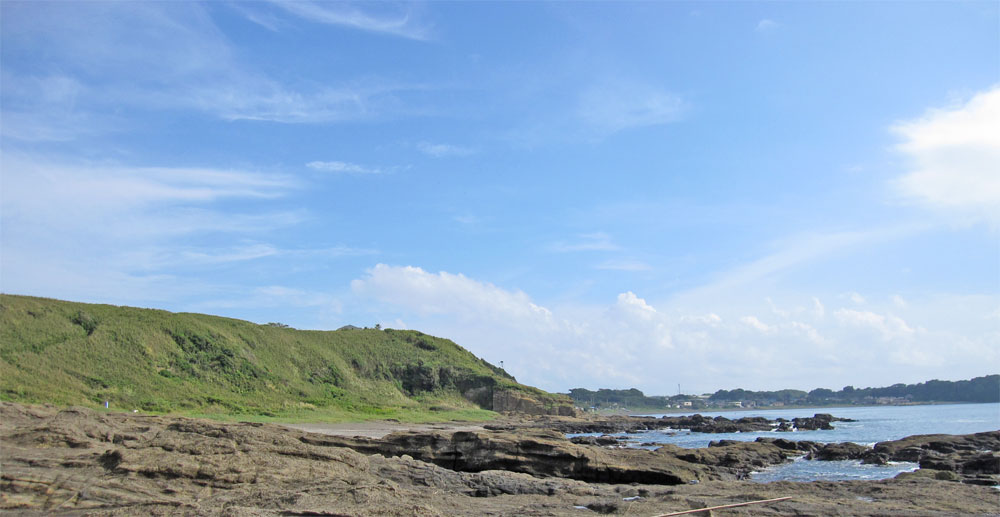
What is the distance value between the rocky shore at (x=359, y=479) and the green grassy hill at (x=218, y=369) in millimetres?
25637

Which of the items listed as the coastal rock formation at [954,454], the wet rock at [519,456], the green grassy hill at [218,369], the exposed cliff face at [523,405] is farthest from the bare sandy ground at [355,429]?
the exposed cliff face at [523,405]

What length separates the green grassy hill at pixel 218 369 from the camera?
4375 centimetres

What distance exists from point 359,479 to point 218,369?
53.2m

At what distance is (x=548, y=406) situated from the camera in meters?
97.0

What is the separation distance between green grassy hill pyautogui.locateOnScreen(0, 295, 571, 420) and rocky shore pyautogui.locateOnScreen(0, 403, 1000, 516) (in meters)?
25.6

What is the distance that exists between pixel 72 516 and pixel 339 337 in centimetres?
8705

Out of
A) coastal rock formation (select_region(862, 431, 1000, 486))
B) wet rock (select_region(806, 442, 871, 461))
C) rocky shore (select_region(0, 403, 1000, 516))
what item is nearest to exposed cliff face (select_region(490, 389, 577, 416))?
wet rock (select_region(806, 442, 871, 461))

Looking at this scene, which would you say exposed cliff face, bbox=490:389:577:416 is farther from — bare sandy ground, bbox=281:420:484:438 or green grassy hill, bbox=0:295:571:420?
bare sandy ground, bbox=281:420:484:438

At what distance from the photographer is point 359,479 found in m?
13.4

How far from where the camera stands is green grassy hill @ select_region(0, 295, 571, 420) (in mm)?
43750

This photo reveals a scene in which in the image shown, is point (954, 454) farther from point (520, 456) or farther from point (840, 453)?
point (520, 456)

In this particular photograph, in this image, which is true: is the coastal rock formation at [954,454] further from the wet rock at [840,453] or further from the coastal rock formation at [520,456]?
the coastal rock formation at [520,456]

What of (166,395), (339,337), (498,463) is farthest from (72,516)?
(339,337)

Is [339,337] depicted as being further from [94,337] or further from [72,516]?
[72,516]
